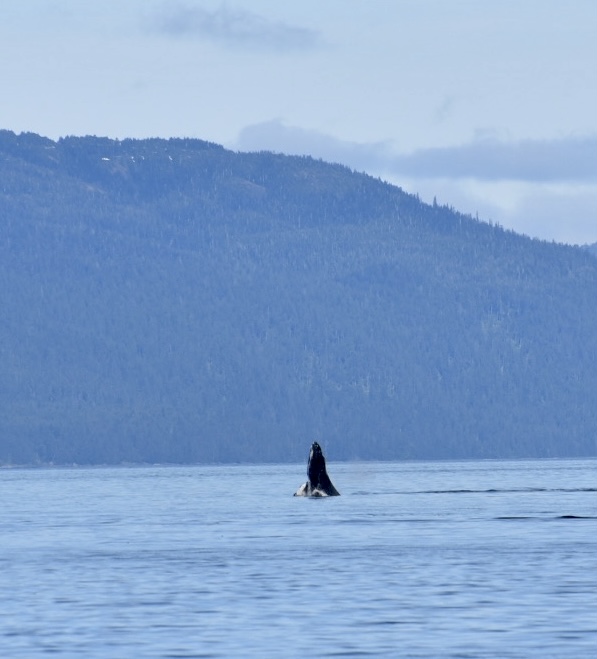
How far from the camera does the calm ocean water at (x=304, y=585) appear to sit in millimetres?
42812

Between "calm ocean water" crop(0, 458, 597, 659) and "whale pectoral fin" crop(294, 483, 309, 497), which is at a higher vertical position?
"whale pectoral fin" crop(294, 483, 309, 497)

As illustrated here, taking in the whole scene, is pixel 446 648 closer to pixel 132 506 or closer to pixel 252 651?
pixel 252 651

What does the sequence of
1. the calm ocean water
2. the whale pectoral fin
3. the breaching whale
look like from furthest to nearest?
1. the whale pectoral fin
2. the breaching whale
3. the calm ocean water

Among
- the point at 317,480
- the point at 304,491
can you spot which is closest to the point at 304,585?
the point at 317,480

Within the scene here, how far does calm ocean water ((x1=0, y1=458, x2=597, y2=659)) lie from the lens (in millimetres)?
42812

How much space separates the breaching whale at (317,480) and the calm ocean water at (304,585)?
15.0 metres

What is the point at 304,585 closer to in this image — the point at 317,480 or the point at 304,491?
the point at 317,480

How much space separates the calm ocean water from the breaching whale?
15002 mm

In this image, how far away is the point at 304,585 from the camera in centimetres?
5662

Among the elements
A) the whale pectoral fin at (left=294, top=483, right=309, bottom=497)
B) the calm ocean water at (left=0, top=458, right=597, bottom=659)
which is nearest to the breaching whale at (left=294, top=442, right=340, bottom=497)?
the whale pectoral fin at (left=294, top=483, right=309, bottom=497)

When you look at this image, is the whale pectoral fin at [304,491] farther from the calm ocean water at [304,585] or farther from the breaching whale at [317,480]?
the calm ocean water at [304,585]

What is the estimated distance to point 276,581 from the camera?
58094mm

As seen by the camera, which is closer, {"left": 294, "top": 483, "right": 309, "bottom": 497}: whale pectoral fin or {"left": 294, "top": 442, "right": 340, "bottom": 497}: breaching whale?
{"left": 294, "top": 442, "right": 340, "bottom": 497}: breaching whale

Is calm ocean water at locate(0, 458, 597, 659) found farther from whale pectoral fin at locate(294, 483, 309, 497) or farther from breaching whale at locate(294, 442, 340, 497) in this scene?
whale pectoral fin at locate(294, 483, 309, 497)
